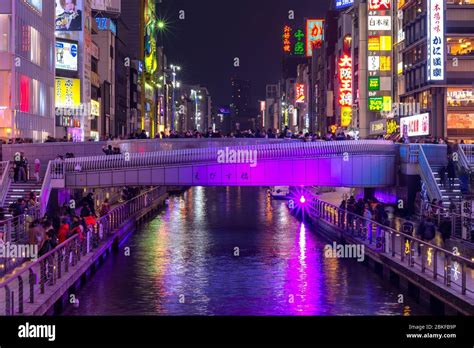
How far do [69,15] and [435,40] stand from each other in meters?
41.2

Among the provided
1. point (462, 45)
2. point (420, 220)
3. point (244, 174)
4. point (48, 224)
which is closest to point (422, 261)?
point (420, 220)

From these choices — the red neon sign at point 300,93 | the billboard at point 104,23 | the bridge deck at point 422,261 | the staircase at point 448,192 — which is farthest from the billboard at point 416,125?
the red neon sign at point 300,93

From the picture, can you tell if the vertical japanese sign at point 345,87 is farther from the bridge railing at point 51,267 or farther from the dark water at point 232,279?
the bridge railing at point 51,267

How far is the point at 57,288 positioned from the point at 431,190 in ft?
70.8

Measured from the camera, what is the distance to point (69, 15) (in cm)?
8762

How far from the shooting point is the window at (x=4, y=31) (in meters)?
59.5

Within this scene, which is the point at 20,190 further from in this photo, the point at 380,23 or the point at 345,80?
the point at 345,80

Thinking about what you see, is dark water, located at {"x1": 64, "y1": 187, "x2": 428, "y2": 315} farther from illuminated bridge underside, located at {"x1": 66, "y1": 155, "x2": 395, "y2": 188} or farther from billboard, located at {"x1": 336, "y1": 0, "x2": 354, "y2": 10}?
billboard, located at {"x1": 336, "y1": 0, "x2": 354, "y2": 10}

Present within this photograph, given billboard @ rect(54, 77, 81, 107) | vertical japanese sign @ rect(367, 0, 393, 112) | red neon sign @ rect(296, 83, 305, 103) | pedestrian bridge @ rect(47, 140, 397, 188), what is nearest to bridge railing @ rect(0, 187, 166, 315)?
pedestrian bridge @ rect(47, 140, 397, 188)

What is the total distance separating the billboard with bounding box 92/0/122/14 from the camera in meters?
108

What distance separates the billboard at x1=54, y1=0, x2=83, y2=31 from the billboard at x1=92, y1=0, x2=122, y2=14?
19.3 metres

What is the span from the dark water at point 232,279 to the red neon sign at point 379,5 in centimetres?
3864
